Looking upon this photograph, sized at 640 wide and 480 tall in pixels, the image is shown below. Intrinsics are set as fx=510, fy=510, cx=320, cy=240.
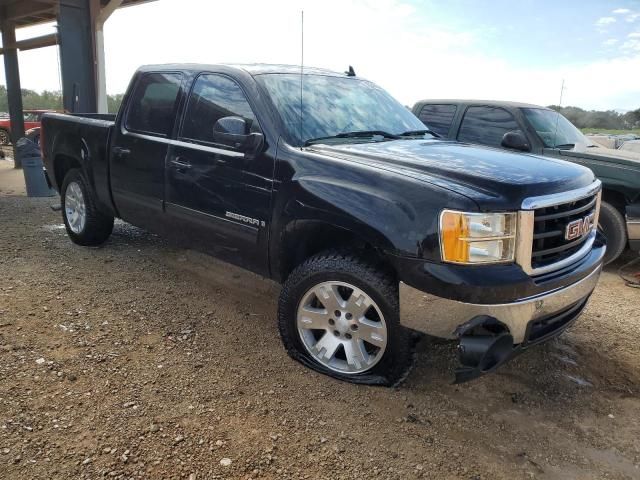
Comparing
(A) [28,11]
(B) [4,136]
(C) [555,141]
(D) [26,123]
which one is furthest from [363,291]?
(B) [4,136]

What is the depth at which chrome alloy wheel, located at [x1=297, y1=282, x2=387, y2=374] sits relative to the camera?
291 centimetres

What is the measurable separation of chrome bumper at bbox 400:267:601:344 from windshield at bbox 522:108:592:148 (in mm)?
3786

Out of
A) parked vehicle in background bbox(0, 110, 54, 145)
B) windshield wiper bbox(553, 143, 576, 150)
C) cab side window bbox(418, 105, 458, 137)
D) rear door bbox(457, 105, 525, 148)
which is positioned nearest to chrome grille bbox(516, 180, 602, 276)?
windshield wiper bbox(553, 143, 576, 150)

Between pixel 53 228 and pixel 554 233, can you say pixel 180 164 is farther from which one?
pixel 53 228

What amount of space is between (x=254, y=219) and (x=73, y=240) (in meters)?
3.16

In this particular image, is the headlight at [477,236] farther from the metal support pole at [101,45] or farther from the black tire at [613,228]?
the metal support pole at [101,45]

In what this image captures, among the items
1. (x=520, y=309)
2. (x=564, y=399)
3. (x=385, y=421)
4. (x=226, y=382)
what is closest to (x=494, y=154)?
(x=520, y=309)

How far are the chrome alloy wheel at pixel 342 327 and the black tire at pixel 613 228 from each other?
12.3ft

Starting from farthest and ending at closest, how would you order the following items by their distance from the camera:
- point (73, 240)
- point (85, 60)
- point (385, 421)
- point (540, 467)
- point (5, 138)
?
point (5, 138), point (85, 60), point (73, 240), point (385, 421), point (540, 467)

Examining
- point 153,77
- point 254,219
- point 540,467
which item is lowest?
point 540,467

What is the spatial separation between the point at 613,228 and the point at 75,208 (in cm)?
576

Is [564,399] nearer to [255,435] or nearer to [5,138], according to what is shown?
[255,435]

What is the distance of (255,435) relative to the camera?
8.47 ft

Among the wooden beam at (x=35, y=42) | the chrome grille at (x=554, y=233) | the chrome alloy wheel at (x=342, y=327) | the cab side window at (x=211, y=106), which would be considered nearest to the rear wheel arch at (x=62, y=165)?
the cab side window at (x=211, y=106)
